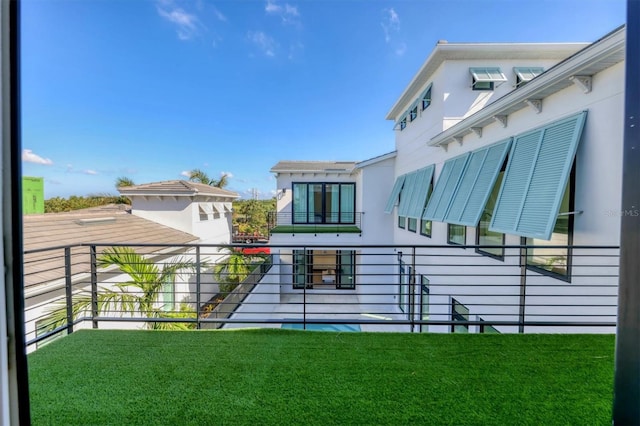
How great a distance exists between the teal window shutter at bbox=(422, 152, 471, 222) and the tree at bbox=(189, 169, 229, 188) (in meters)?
18.6

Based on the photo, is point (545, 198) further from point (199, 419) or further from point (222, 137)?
point (222, 137)

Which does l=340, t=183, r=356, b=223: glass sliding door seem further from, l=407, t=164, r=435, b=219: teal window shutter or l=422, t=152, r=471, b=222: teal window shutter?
l=422, t=152, r=471, b=222: teal window shutter

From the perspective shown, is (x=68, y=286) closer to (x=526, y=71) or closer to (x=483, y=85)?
(x=483, y=85)

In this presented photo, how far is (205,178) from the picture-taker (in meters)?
21.0

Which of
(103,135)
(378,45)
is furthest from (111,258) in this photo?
(103,135)

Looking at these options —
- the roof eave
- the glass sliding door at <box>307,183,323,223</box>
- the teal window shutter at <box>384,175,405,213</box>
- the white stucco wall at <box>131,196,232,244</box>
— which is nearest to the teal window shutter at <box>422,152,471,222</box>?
the roof eave

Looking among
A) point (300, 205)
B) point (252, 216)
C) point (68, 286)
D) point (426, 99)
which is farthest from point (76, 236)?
point (252, 216)

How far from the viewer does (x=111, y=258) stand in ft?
13.1

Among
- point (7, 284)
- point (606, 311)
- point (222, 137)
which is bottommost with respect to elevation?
point (606, 311)

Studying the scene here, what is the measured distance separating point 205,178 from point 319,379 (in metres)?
21.3

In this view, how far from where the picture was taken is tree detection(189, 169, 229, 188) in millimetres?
20703

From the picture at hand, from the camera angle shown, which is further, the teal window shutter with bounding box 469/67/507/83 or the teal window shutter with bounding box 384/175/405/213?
the teal window shutter with bounding box 384/175/405/213

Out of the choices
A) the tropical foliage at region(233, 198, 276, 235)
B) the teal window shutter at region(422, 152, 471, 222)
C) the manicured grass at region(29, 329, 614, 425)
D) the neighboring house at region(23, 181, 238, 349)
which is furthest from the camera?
the tropical foliage at region(233, 198, 276, 235)

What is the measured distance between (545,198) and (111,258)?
Answer: 19.4 ft
